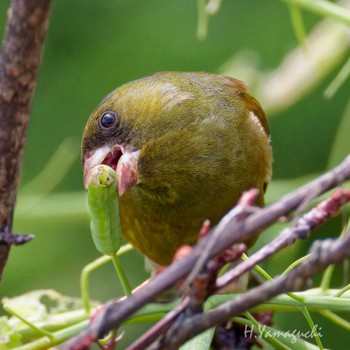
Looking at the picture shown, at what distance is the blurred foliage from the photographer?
3.54 metres

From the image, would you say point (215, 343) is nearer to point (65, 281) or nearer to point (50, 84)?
point (65, 281)

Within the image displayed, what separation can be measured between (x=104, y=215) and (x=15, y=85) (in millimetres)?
696

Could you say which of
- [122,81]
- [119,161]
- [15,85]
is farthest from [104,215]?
[122,81]

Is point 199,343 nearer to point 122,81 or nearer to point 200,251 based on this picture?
point 200,251

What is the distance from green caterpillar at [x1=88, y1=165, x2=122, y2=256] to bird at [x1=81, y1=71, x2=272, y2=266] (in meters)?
0.69

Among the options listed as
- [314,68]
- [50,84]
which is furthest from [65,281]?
[314,68]

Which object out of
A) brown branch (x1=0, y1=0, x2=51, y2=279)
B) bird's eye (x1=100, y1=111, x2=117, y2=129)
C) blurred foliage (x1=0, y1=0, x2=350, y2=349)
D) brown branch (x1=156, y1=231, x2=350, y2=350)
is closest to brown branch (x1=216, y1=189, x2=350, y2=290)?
brown branch (x1=156, y1=231, x2=350, y2=350)

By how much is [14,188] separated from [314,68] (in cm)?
142

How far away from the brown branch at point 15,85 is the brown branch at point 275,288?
3.32 ft

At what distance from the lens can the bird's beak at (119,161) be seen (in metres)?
1.91

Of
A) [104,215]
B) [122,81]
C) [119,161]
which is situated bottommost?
[122,81]

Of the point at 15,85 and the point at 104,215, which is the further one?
the point at 15,85

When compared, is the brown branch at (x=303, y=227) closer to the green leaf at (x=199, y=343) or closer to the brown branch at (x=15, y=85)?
the green leaf at (x=199, y=343)

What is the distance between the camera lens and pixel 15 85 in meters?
1.78
